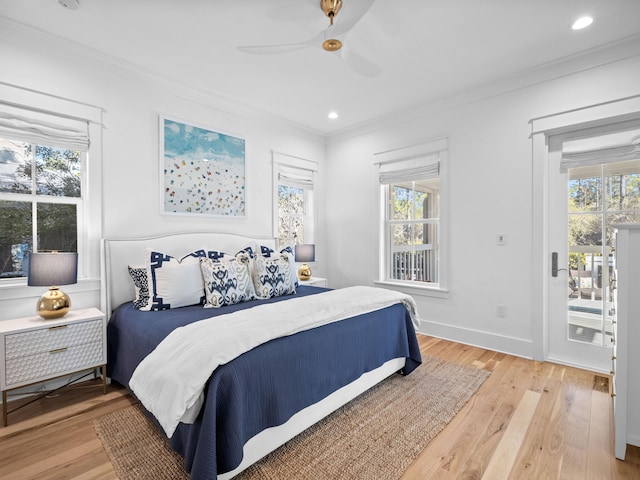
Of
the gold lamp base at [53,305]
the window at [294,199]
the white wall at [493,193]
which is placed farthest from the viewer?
the window at [294,199]

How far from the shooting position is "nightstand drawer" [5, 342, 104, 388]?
2068mm

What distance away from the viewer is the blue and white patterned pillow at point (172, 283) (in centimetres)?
249

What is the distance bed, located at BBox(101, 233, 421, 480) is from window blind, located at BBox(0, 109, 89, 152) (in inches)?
32.8

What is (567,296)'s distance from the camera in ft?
9.69

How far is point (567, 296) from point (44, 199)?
14.7 feet

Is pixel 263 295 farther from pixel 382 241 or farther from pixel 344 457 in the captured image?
pixel 382 241

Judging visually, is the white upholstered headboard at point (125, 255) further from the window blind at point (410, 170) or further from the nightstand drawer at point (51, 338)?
the window blind at point (410, 170)

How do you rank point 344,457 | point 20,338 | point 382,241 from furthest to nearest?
point 382,241
point 20,338
point 344,457

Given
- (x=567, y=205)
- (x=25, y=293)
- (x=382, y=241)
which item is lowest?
(x=25, y=293)

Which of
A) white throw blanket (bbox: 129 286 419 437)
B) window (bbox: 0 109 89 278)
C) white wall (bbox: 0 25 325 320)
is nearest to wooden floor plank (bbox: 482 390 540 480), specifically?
white throw blanket (bbox: 129 286 419 437)

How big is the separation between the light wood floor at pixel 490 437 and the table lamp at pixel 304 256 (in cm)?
217

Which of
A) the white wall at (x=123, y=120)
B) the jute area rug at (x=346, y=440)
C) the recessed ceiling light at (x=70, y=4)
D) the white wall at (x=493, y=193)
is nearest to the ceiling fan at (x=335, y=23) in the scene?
the recessed ceiling light at (x=70, y=4)

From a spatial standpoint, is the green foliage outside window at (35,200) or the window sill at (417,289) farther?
the window sill at (417,289)

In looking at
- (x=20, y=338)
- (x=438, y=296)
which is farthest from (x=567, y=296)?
(x=20, y=338)
